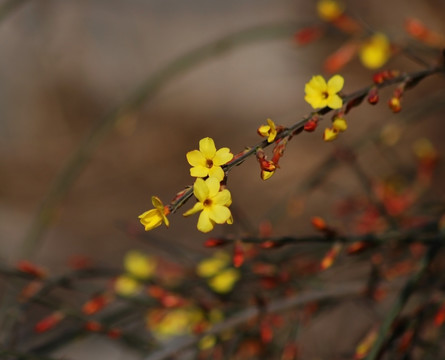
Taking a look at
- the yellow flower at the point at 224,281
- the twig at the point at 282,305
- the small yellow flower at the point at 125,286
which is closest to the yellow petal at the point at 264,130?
the twig at the point at 282,305

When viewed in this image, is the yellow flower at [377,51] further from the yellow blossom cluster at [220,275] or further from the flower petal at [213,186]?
the flower petal at [213,186]

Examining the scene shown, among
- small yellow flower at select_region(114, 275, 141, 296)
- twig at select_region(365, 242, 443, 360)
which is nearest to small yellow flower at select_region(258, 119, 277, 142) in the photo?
twig at select_region(365, 242, 443, 360)

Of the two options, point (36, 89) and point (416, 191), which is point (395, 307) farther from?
point (36, 89)

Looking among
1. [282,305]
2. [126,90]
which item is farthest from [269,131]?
[126,90]

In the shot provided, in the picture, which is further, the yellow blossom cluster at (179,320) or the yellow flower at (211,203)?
the yellow blossom cluster at (179,320)

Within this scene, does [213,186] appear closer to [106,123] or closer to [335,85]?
[335,85]

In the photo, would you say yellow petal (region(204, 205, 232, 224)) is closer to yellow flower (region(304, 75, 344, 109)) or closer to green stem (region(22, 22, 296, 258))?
yellow flower (region(304, 75, 344, 109))
